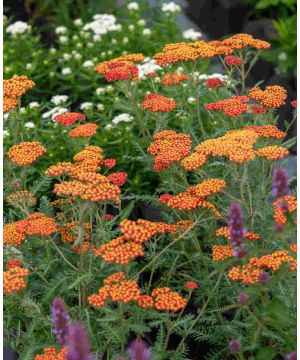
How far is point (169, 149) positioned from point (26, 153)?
56 centimetres

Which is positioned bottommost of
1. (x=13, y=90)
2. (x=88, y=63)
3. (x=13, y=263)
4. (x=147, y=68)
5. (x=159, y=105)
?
(x=88, y=63)

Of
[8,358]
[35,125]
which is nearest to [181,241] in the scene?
[8,358]

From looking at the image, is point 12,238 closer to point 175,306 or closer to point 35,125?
point 175,306

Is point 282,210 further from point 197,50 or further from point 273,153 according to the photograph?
point 197,50


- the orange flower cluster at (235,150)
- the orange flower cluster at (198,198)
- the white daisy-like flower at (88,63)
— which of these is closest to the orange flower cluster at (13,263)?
the orange flower cluster at (198,198)

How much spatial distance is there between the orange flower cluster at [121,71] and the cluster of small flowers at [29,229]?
2.75 feet

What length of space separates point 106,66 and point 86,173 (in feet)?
3.60

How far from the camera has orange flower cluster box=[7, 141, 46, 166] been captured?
113 inches

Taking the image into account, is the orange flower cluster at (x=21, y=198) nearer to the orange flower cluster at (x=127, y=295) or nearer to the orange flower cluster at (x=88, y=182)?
the orange flower cluster at (x=88, y=182)

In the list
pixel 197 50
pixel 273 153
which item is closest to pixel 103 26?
pixel 197 50

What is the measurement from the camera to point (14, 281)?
245 centimetres

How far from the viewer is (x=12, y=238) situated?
2.79 meters

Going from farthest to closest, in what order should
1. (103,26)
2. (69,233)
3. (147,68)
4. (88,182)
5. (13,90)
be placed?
(103,26) → (147,68) → (13,90) → (69,233) → (88,182)

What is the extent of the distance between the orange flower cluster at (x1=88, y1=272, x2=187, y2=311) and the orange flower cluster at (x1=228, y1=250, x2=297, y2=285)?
0.67 ft
